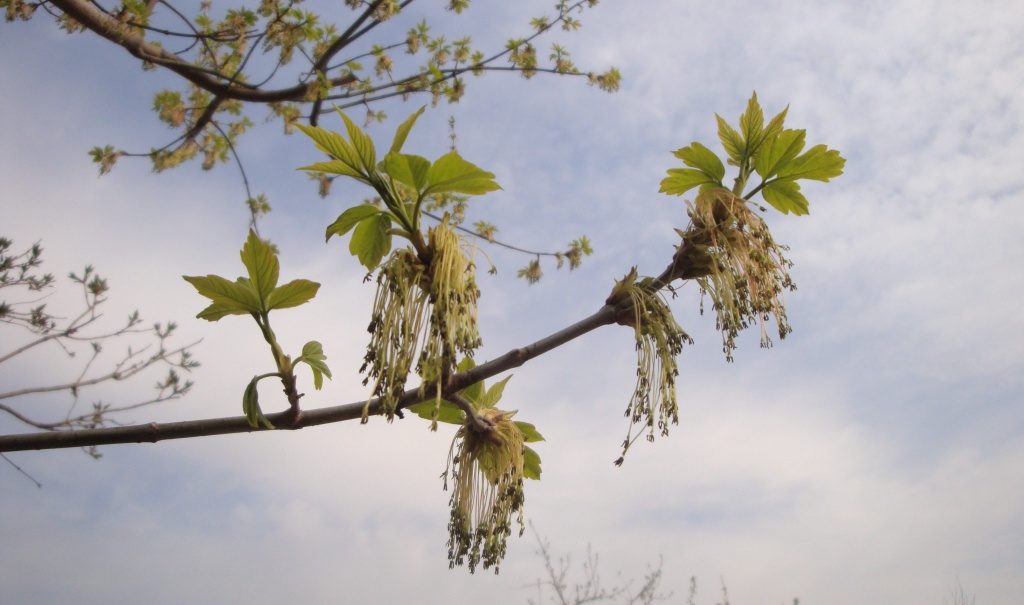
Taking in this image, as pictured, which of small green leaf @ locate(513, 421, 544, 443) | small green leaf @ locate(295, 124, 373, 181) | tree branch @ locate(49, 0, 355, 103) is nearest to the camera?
small green leaf @ locate(295, 124, 373, 181)

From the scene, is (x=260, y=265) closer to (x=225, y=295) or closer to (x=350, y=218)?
(x=225, y=295)

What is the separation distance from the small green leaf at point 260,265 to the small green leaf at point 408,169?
291 millimetres

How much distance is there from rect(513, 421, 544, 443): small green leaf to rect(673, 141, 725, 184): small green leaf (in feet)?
2.51

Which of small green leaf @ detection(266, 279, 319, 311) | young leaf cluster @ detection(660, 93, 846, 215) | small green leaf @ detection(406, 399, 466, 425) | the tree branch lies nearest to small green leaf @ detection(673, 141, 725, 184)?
young leaf cluster @ detection(660, 93, 846, 215)

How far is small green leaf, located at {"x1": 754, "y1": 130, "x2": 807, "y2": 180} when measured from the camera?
1581 millimetres

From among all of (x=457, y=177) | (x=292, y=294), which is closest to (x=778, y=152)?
(x=457, y=177)

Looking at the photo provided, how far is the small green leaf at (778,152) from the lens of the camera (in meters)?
1.58

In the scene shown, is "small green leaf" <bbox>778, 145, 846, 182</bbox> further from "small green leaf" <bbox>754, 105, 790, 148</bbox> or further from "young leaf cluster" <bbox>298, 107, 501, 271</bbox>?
"young leaf cluster" <bbox>298, 107, 501, 271</bbox>

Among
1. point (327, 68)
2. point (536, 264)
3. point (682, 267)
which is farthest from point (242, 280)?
point (536, 264)

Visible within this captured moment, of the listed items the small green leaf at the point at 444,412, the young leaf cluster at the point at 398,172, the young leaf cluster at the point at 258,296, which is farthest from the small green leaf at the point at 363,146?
the small green leaf at the point at 444,412

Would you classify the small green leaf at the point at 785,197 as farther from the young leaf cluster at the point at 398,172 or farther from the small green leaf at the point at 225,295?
the small green leaf at the point at 225,295

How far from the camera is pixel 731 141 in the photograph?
164 centimetres

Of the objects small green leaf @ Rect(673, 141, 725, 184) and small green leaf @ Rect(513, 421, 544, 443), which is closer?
small green leaf @ Rect(673, 141, 725, 184)

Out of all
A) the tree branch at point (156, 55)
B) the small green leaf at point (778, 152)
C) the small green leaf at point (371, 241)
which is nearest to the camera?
the small green leaf at point (371, 241)
